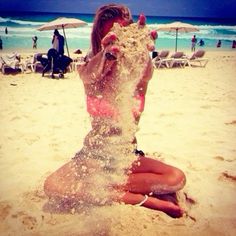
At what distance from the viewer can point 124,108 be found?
6.04 feet

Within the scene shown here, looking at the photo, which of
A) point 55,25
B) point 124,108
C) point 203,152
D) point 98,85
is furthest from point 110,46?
point 55,25

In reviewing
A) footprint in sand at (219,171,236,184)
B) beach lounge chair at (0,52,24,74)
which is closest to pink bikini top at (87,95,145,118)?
footprint in sand at (219,171,236,184)

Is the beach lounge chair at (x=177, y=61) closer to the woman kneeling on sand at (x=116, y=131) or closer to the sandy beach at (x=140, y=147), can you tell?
the sandy beach at (x=140, y=147)

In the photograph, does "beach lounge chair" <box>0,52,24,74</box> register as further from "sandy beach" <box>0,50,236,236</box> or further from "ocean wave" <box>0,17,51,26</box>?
"ocean wave" <box>0,17,51,26</box>

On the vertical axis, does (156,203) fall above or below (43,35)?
below

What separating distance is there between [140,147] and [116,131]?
1.15 meters

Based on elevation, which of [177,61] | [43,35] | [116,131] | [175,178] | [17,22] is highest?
[17,22]

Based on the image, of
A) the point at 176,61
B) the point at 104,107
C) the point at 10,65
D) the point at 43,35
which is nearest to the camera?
the point at 104,107

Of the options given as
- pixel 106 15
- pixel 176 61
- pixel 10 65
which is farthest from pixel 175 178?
pixel 176 61

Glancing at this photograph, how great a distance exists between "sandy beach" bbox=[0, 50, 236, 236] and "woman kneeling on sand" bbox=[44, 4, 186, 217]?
12 cm

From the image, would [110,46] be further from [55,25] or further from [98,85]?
[55,25]

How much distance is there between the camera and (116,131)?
1.87 metres

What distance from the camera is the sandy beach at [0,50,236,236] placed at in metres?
1.84

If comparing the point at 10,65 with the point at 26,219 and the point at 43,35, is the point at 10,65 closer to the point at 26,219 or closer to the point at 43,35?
the point at 26,219
